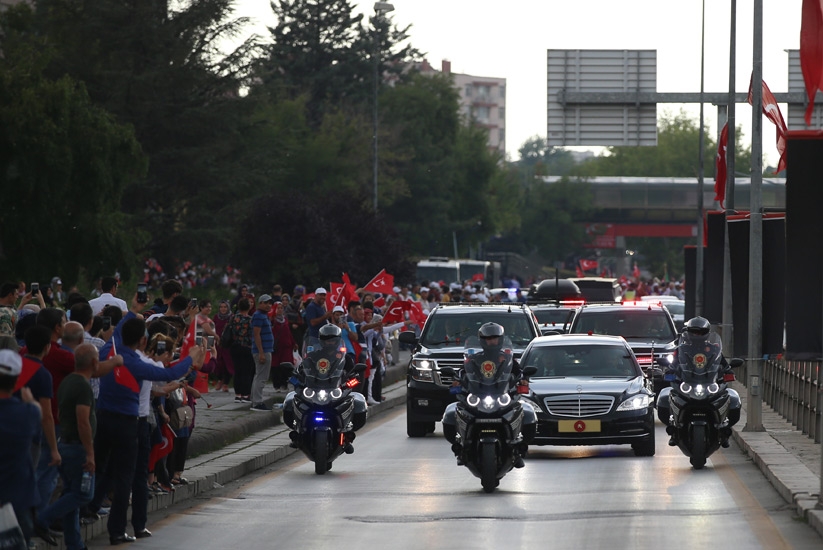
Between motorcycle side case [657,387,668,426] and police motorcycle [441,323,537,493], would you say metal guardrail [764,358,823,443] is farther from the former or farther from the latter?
police motorcycle [441,323,537,493]

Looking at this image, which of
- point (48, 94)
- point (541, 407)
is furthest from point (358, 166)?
point (541, 407)

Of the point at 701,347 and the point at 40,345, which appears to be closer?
the point at 40,345

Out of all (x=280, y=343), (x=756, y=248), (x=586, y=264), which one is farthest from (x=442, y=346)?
(x=586, y=264)

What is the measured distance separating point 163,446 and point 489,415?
3.49m

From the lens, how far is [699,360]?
19844mm

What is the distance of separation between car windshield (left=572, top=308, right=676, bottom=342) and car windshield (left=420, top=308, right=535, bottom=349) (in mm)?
3665

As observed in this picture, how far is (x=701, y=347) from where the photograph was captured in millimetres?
19953

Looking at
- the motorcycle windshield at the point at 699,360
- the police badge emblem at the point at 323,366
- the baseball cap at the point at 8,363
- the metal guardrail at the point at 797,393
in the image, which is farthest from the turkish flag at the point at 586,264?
the baseball cap at the point at 8,363

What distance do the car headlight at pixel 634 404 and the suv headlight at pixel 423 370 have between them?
165 inches

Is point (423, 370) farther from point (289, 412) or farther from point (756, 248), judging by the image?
point (289, 412)

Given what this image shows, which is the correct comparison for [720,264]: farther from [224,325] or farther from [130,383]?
[130,383]

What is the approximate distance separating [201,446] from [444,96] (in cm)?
8381

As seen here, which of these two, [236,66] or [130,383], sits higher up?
[236,66]

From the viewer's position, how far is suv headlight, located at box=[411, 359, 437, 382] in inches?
957
